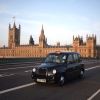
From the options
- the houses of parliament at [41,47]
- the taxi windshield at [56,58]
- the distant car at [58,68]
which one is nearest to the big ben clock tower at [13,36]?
the houses of parliament at [41,47]

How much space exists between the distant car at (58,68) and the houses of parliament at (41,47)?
372ft

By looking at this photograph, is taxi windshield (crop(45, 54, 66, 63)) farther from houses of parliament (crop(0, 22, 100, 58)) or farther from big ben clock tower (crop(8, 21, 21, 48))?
big ben clock tower (crop(8, 21, 21, 48))

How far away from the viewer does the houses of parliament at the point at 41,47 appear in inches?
5251

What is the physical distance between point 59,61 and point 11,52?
6013 inches

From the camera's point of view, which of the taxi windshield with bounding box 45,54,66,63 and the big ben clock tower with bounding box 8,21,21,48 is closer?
the taxi windshield with bounding box 45,54,66,63

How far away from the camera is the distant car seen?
489 inches

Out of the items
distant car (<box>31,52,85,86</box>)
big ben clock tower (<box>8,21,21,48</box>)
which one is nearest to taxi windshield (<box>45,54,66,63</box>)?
distant car (<box>31,52,85,86</box>)

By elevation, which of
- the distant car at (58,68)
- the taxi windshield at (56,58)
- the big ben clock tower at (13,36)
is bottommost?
the distant car at (58,68)

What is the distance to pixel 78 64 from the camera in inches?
617

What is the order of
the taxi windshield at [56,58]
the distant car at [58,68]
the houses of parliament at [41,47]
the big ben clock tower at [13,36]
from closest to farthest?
the distant car at [58,68] < the taxi windshield at [56,58] < the houses of parliament at [41,47] < the big ben clock tower at [13,36]

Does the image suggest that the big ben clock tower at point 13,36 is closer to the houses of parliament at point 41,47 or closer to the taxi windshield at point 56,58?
the houses of parliament at point 41,47

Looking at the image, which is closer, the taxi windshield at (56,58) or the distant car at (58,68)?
the distant car at (58,68)

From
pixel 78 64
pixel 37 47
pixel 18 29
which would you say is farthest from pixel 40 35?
pixel 78 64

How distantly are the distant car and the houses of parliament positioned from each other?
113355 mm
